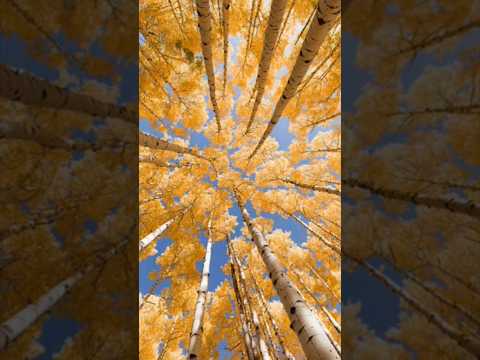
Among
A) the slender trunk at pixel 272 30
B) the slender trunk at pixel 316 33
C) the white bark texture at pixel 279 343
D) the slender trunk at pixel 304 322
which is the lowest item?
the white bark texture at pixel 279 343

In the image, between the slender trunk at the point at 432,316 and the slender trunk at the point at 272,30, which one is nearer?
the slender trunk at the point at 432,316

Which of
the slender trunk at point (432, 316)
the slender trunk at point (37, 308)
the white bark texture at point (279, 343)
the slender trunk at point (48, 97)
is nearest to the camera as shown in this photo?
the slender trunk at point (432, 316)

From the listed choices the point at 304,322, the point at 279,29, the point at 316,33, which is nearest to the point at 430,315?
the point at 304,322

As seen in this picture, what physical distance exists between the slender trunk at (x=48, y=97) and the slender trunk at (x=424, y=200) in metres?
1.70

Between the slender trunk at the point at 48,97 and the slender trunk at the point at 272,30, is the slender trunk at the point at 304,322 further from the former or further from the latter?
the slender trunk at the point at 272,30

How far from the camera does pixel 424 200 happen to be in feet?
3.95

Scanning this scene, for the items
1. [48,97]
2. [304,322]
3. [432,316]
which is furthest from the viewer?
[304,322]

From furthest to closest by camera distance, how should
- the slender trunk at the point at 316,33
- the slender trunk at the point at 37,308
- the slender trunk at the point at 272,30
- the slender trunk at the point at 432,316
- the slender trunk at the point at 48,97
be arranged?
the slender trunk at the point at 272,30, the slender trunk at the point at 316,33, the slender trunk at the point at 48,97, the slender trunk at the point at 37,308, the slender trunk at the point at 432,316

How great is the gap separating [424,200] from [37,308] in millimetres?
2045

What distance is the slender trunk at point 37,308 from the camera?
1131mm

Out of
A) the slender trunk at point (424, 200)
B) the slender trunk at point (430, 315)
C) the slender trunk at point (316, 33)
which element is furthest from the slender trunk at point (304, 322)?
the slender trunk at point (316, 33)

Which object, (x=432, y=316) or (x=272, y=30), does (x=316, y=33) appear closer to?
(x=272, y=30)

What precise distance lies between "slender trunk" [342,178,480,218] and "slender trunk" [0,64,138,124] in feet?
5.59

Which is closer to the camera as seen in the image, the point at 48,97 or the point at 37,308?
the point at 37,308
